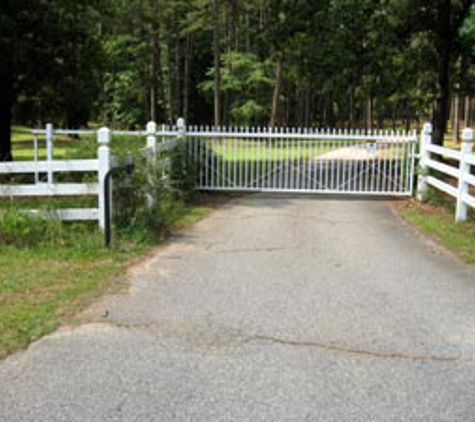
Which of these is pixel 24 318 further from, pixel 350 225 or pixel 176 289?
pixel 350 225

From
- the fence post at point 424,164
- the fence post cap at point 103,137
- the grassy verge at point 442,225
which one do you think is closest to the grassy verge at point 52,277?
the fence post cap at point 103,137

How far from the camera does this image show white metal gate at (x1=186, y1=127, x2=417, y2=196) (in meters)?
14.1

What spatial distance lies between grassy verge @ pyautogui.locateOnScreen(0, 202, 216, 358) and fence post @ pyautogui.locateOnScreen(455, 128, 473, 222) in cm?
539

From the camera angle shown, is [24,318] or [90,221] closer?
[24,318]

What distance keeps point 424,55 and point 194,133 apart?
455 inches

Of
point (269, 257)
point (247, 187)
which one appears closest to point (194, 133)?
point (247, 187)

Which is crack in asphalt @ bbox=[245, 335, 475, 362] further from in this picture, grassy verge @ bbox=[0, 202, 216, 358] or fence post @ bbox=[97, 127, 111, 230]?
fence post @ bbox=[97, 127, 111, 230]

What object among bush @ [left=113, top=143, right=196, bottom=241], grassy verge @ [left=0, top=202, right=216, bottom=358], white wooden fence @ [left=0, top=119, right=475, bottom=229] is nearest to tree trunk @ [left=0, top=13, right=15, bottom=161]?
white wooden fence @ [left=0, top=119, right=475, bottom=229]

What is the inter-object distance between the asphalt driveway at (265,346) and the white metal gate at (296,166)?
6158mm

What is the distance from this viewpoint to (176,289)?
6395 millimetres

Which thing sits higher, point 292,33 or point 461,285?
point 292,33

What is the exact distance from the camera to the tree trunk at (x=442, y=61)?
Result: 754 inches

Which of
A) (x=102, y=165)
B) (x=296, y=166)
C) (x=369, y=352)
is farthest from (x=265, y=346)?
(x=296, y=166)

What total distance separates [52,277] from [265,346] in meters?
2.86
